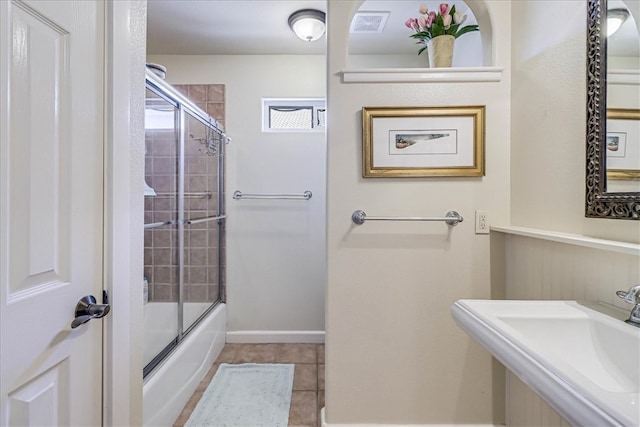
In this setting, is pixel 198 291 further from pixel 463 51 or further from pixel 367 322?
pixel 463 51

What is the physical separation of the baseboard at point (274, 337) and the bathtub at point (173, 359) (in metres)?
0.16

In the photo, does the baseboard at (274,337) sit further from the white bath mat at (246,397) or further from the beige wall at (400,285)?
the beige wall at (400,285)

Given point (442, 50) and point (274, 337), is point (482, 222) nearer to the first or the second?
point (442, 50)

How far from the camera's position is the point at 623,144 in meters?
0.93

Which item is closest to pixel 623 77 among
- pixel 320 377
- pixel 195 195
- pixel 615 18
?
pixel 615 18

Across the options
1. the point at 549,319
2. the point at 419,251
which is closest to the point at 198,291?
the point at 419,251

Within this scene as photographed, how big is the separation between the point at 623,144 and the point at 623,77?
20 centimetres

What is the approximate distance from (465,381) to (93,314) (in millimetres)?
1609

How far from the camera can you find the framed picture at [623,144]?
88 cm

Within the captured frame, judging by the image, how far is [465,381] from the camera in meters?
1.51

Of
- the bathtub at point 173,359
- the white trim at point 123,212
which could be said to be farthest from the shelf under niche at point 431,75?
the bathtub at point 173,359

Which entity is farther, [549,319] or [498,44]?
[498,44]

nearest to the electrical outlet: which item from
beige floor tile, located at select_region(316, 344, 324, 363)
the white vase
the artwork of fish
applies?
the artwork of fish

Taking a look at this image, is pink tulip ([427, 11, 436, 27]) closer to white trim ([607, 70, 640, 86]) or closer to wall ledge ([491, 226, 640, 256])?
white trim ([607, 70, 640, 86])
